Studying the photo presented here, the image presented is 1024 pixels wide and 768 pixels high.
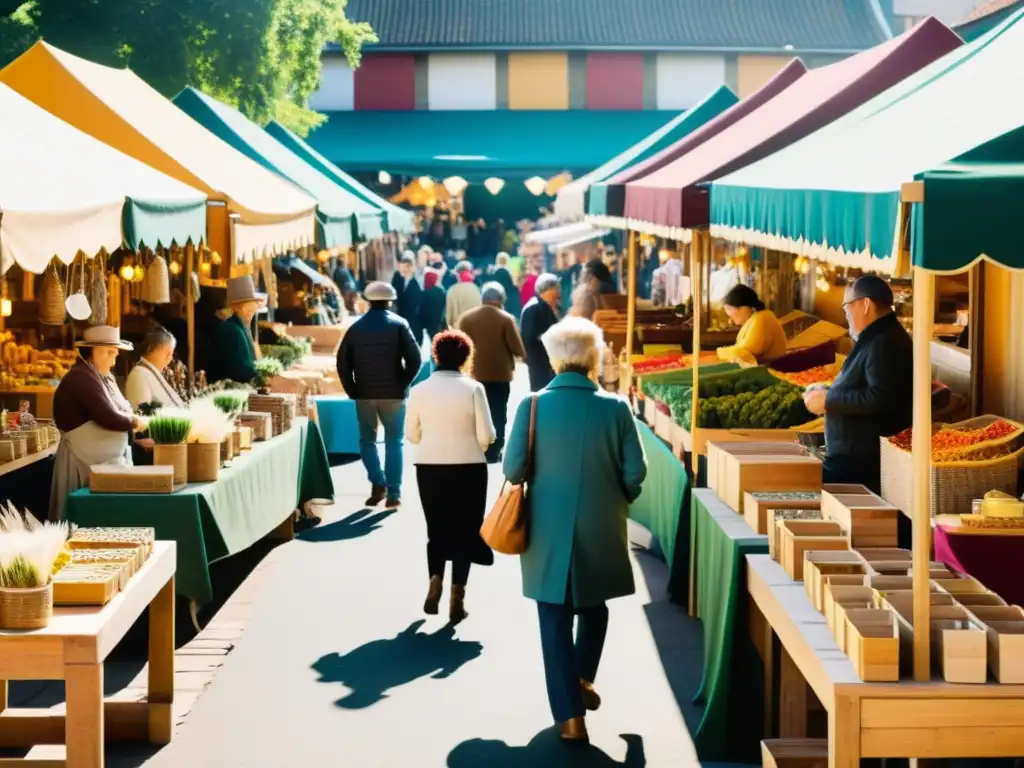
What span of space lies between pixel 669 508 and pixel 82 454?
359 centimetres

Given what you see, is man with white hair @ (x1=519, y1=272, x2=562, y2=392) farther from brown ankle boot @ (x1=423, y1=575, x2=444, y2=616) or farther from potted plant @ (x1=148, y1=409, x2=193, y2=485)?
potted plant @ (x1=148, y1=409, x2=193, y2=485)

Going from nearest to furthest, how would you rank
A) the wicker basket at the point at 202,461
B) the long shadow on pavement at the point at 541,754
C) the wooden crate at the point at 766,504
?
the long shadow on pavement at the point at 541,754 < the wooden crate at the point at 766,504 < the wicker basket at the point at 202,461

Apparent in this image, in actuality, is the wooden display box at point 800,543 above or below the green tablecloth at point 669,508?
above

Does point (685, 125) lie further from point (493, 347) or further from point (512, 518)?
point (512, 518)

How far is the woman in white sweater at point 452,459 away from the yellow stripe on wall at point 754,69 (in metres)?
36.5

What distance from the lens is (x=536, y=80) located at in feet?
144

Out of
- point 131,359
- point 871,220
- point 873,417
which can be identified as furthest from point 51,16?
point 871,220

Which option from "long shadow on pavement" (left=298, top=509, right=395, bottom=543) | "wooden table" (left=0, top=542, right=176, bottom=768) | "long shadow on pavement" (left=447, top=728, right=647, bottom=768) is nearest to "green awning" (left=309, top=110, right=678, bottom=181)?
"long shadow on pavement" (left=298, top=509, right=395, bottom=543)

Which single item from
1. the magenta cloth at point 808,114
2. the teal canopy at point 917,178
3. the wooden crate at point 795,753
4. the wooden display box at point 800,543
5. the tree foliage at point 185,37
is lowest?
the wooden crate at point 795,753

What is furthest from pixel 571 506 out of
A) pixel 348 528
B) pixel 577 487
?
pixel 348 528

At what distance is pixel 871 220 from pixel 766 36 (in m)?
40.9

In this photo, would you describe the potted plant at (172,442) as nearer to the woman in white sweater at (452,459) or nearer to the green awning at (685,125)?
the woman in white sweater at (452,459)

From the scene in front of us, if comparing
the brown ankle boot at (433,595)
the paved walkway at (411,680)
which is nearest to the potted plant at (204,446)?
the paved walkway at (411,680)

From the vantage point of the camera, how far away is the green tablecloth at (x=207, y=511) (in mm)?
8539
